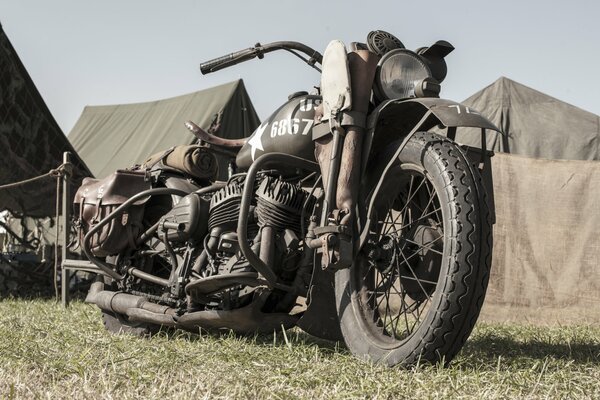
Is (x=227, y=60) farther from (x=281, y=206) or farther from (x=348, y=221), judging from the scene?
(x=348, y=221)

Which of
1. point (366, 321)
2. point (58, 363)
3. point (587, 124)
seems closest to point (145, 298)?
point (58, 363)

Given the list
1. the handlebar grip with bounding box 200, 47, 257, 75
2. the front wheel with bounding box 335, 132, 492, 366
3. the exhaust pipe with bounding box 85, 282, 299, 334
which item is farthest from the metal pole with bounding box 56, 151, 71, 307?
the front wheel with bounding box 335, 132, 492, 366

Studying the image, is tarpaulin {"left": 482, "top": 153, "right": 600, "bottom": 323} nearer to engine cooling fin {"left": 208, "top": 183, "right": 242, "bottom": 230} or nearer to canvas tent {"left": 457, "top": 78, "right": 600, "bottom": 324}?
canvas tent {"left": 457, "top": 78, "right": 600, "bottom": 324}

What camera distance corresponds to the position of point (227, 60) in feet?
12.7

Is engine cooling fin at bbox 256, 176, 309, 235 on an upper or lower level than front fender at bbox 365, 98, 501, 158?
lower

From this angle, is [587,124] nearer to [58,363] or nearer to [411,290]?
[411,290]

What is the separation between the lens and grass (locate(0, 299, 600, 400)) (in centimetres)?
225

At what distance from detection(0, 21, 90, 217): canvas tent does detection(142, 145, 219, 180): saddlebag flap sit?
398cm

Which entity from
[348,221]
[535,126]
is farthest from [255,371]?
[535,126]

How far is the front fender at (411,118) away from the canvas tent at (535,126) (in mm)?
5595

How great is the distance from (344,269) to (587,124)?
255 inches

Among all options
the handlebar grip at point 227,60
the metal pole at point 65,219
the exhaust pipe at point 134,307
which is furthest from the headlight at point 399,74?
the metal pole at point 65,219

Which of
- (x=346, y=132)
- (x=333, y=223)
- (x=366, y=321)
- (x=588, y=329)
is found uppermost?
(x=346, y=132)

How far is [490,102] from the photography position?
9.29m
